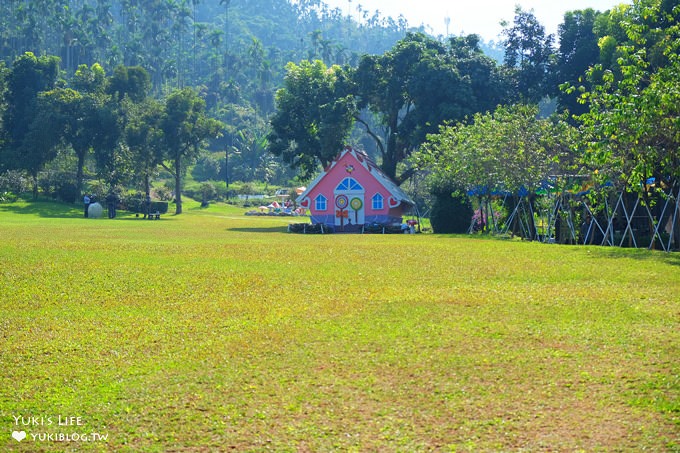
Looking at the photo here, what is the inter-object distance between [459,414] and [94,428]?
3.52 m

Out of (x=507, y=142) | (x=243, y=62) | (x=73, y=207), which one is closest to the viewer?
(x=507, y=142)

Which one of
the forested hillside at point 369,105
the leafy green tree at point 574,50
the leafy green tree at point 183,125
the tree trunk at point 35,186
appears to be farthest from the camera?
the leafy green tree at point 183,125

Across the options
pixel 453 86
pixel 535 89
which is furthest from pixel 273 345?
pixel 535 89

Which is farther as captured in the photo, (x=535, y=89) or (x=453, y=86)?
(x=535, y=89)

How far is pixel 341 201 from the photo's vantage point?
2037 inches

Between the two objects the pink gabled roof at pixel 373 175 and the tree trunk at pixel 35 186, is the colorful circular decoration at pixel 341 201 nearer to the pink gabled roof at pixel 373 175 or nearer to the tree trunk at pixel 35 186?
the pink gabled roof at pixel 373 175

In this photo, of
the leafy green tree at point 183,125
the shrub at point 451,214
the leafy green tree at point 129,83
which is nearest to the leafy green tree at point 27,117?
the leafy green tree at point 129,83

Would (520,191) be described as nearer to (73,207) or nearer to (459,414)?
(459,414)

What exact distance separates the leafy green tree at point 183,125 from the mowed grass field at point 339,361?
5170 centimetres

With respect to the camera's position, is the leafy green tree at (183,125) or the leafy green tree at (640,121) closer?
the leafy green tree at (640,121)

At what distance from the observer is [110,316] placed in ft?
41.0

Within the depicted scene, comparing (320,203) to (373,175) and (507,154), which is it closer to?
(373,175)

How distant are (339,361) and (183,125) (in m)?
61.1

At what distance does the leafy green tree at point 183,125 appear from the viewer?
6819 centimetres
